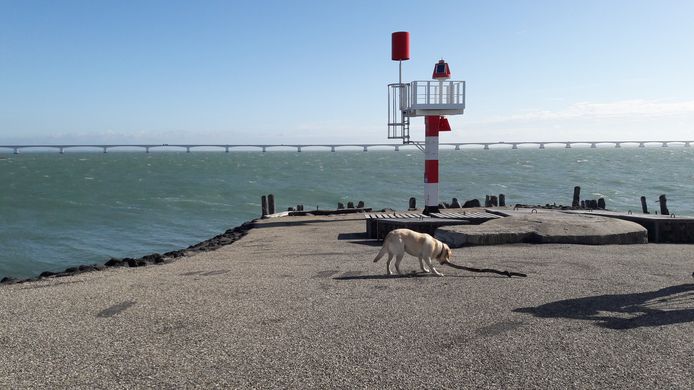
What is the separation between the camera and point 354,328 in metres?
7.51

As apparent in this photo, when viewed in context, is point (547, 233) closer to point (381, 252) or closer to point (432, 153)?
point (381, 252)

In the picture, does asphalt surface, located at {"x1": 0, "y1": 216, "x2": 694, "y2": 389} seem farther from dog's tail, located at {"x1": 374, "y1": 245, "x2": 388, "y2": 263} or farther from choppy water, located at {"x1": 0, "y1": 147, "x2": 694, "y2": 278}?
choppy water, located at {"x1": 0, "y1": 147, "x2": 694, "y2": 278}

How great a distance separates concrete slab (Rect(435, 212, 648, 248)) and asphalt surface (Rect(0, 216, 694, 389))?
2.67 m

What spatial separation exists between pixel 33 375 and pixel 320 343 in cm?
273

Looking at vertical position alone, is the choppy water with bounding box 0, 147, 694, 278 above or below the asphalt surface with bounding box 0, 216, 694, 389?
below

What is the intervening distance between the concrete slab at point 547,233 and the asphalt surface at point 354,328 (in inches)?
105

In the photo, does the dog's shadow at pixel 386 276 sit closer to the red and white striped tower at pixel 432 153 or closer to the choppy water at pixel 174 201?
the red and white striped tower at pixel 432 153

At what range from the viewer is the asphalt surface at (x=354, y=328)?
5988 millimetres

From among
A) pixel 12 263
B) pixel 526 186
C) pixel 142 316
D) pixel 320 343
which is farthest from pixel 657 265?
pixel 526 186

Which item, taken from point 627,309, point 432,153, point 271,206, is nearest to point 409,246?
point 627,309

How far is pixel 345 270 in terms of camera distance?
11.6 metres

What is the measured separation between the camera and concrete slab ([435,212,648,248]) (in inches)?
589

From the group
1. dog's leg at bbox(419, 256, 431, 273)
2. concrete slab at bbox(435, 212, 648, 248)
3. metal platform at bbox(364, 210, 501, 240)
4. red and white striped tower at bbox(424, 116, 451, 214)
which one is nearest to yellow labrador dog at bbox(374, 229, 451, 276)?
dog's leg at bbox(419, 256, 431, 273)

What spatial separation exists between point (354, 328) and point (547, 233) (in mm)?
8882
